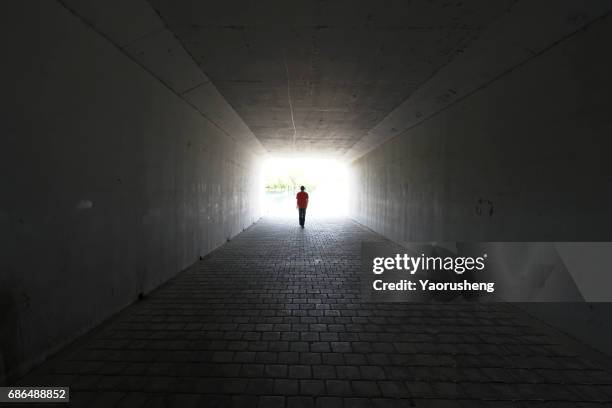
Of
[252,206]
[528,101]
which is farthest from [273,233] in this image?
[528,101]

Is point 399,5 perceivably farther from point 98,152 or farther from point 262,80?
point 98,152

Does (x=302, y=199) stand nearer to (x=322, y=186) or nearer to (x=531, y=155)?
(x=531, y=155)

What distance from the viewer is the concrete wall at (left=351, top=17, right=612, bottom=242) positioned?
350 cm

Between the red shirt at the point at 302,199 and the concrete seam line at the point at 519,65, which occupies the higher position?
the concrete seam line at the point at 519,65

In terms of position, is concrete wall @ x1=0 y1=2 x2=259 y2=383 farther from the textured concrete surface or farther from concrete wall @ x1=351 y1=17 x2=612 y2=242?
concrete wall @ x1=351 y1=17 x2=612 y2=242

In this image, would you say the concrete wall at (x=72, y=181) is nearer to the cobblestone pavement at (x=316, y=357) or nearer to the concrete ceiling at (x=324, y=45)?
the cobblestone pavement at (x=316, y=357)

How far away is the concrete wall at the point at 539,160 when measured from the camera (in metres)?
3.49

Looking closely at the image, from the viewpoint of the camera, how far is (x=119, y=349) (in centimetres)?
350

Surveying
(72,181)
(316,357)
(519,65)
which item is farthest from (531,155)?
(72,181)

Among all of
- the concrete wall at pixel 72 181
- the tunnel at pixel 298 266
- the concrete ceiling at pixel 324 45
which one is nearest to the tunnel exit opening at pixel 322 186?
the concrete ceiling at pixel 324 45

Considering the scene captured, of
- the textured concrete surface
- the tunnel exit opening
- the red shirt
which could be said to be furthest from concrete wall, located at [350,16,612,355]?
the tunnel exit opening

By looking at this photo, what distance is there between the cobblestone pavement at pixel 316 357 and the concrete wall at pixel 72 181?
0.48 metres

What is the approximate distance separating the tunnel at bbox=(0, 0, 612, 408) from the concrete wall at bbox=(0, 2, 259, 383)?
2 centimetres

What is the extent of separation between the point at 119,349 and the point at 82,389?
0.68 m
